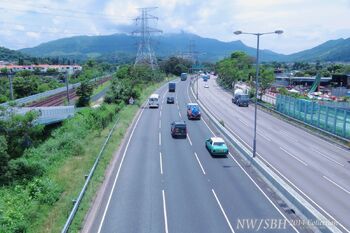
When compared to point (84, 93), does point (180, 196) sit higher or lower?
lower

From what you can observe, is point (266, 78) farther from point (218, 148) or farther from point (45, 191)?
point (45, 191)

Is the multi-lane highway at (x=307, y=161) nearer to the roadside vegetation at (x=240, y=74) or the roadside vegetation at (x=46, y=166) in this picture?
the roadside vegetation at (x=46, y=166)

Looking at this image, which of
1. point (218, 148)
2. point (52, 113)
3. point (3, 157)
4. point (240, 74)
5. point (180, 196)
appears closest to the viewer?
point (180, 196)

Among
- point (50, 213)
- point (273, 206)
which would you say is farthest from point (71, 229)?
point (273, 206)

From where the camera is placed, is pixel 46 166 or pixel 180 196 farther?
pixel 46 166

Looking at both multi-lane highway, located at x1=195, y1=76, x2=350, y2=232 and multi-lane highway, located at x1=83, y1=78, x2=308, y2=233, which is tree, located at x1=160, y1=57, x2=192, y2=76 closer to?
multi-lane highway, located at x1=195, y1=76, x2=350, y2=232

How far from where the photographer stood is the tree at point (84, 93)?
2918 inches

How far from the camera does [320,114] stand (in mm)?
47125

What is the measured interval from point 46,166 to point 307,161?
22.1 metres

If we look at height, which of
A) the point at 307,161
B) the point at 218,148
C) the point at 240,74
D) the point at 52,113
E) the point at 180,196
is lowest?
the point at 180,196

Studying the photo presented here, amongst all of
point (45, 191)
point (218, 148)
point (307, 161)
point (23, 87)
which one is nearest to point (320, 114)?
point (307, 161)

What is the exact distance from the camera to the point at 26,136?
34844 mm

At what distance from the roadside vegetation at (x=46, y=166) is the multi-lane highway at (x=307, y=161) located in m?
13.9

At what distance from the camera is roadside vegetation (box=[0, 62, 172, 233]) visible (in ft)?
65.6
